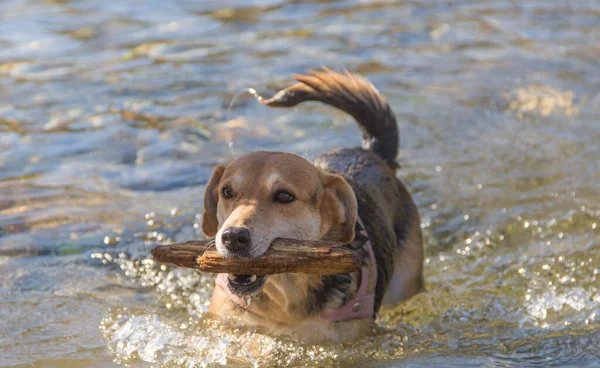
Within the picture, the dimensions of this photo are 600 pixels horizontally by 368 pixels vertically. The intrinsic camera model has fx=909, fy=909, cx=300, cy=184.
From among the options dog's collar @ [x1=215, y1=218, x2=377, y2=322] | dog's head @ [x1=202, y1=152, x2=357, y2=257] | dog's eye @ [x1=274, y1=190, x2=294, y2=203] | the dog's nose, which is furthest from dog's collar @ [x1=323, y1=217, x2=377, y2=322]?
the dog's nose

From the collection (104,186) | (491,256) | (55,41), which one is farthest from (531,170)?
(55,41)

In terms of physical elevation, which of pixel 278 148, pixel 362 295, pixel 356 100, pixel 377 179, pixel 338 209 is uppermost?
pixel 356 100

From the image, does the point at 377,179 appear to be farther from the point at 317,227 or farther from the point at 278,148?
the point at 278,148

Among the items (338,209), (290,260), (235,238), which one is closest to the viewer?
(235,238)

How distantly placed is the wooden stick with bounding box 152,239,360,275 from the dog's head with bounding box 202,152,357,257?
5 centimetres

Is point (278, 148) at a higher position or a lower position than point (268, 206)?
lower

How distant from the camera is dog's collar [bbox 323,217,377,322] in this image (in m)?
5.07

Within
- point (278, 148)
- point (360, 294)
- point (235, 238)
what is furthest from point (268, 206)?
point (278, 148)

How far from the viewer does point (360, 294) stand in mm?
5160

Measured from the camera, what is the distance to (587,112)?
9.35 metres

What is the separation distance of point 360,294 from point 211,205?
984 mm

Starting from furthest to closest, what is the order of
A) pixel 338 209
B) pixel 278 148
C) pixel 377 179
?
pixel 278 148 → pixel 377 179 → pixel 338 209

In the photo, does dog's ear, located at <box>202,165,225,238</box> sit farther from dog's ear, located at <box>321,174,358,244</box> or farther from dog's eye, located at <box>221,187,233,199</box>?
dog's ear, located at <box>321,174,358,244</box>

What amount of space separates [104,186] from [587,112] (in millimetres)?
4982
